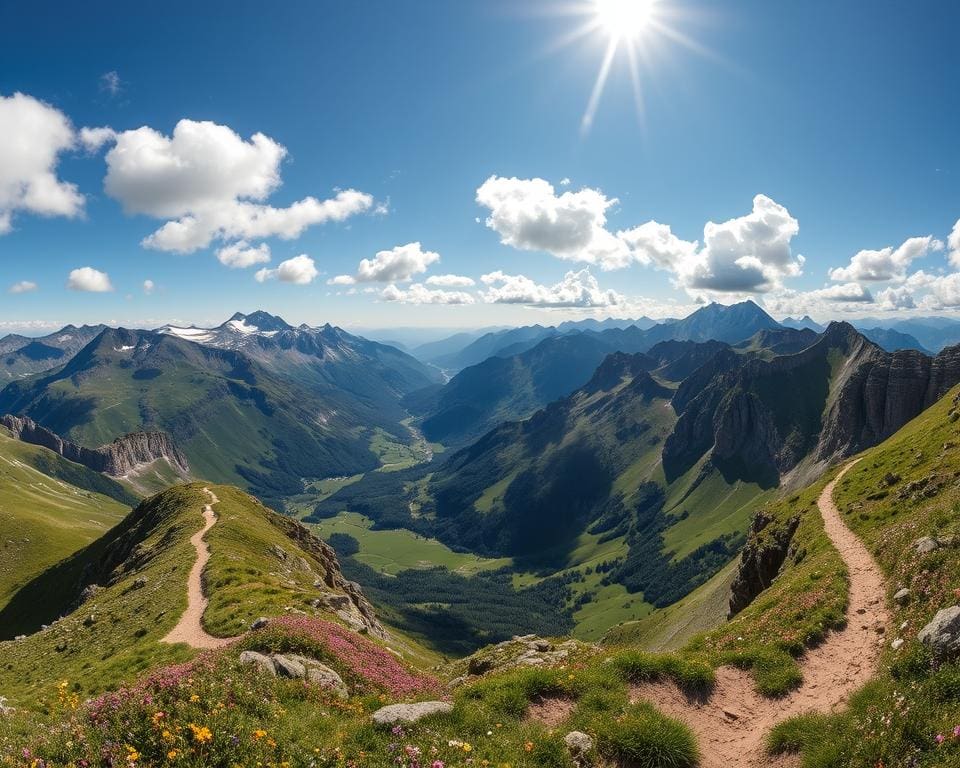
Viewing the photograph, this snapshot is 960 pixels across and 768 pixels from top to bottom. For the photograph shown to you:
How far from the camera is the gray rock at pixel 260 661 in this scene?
19.7 m

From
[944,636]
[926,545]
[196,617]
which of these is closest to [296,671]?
[944,636]

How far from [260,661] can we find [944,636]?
24.6m

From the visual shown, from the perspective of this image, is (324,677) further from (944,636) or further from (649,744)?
(944,636)

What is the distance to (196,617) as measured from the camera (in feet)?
149

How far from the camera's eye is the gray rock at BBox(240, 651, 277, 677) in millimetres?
19656

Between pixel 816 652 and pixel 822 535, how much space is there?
35.2 meters

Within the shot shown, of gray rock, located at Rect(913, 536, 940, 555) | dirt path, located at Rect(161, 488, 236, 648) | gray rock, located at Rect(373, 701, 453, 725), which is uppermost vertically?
gray rock, located at Rect(913, 536, 940, 555)

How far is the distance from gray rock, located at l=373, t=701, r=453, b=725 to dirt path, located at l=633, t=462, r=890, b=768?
7.73 m

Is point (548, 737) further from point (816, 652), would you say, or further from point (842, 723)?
point (816, 652)

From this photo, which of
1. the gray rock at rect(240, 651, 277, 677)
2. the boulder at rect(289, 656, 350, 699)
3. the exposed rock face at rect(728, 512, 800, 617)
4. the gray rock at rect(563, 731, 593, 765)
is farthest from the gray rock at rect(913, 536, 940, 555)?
the exposed rock face at rect(728, 512, 800, 617)

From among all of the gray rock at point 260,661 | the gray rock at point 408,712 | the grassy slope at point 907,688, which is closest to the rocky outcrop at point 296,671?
the gray rock at point 260,661

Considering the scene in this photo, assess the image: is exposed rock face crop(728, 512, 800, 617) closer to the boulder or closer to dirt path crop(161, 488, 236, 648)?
the boulder

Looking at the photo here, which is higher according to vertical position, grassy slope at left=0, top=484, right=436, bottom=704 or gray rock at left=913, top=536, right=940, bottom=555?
gray rock at left=913, top=536, right=940, bottom=555

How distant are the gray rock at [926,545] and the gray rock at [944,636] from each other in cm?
1316
